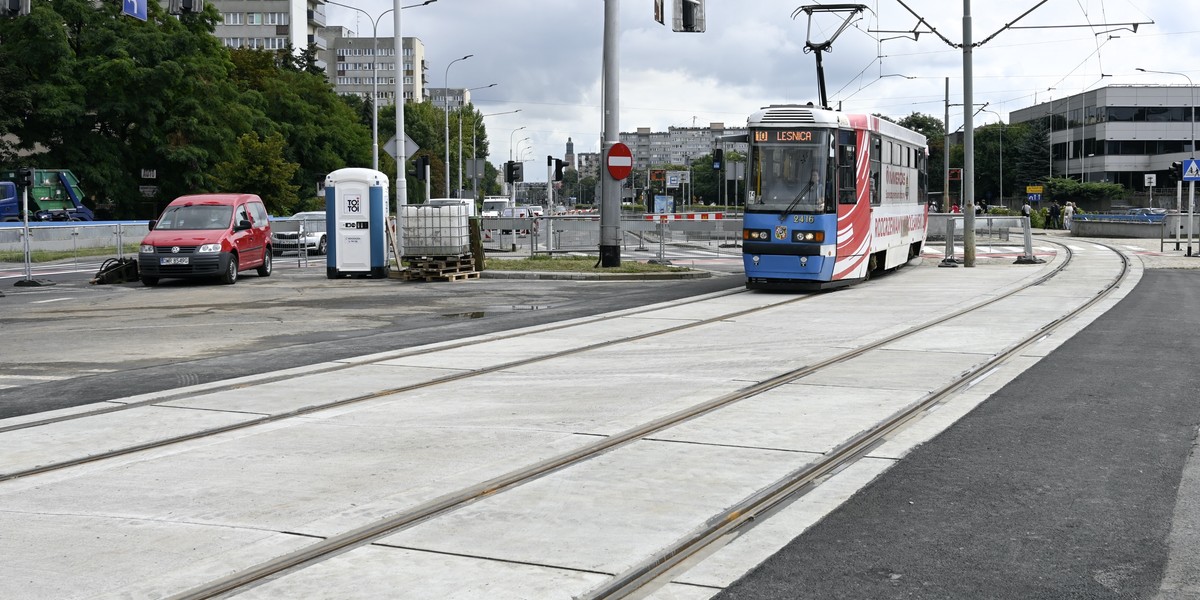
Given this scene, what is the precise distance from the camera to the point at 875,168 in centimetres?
2303

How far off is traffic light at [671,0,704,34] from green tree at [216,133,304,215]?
4293 centimetres

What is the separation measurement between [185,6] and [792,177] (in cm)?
1152

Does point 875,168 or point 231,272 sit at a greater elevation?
point 875,168

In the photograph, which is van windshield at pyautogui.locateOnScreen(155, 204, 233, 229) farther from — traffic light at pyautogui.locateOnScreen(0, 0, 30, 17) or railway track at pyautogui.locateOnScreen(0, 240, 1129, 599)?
railway track at pyautogui.locateOnScreen(0, 240, 1129, 599)

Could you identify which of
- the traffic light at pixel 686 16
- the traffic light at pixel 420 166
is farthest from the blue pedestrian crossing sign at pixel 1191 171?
the traffic light at pixel 420 166

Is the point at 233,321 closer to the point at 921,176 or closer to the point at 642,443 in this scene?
the point at 642,443

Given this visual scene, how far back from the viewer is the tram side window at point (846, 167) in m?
20.9

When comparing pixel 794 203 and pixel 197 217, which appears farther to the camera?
pixel 197 217

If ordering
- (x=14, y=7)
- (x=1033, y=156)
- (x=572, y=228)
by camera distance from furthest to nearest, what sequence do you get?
(x=1033, y=156) → (x=572, y=228) → (x=14, y=7)

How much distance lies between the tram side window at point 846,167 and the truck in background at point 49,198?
1642 inches

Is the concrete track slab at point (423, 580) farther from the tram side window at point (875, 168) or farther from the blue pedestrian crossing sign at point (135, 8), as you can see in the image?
the blue pedestrian crossing sign at point (135, 8)

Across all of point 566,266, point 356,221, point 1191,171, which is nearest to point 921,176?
point 566,266

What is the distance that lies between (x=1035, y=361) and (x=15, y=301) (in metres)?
17.4

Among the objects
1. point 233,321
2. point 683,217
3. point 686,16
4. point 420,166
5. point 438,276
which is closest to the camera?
point 233,321
